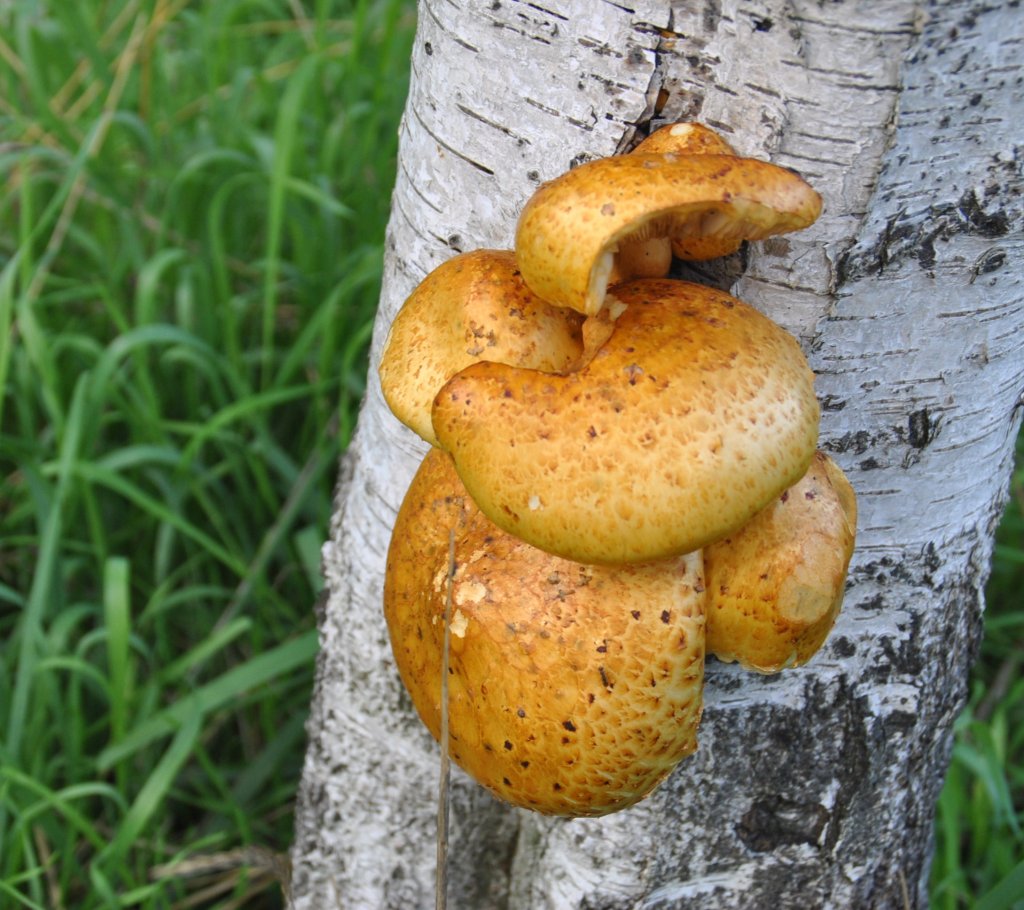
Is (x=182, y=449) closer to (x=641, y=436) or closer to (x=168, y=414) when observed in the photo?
(x=168, y=414)

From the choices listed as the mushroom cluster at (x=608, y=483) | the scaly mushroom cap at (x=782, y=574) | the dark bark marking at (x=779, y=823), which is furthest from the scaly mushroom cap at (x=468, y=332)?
the dark bark marking at (x=779, y=823)

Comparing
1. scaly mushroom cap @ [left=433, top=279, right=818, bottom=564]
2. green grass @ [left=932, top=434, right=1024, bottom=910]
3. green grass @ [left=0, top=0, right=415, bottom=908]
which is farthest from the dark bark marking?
green grass @ [left=0, top=0, right=415, bottom=908]

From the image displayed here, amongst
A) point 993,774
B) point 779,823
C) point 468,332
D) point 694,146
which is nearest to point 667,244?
point 694,146

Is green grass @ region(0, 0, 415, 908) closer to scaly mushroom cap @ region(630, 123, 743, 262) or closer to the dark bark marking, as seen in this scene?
the dark bark marking

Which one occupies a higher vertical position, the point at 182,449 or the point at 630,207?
the point at 630,207

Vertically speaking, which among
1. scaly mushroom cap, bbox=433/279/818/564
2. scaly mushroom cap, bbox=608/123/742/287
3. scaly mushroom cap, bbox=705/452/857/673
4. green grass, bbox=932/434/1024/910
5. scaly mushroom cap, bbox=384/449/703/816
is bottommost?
green grass, bbox=932/434/1024/910

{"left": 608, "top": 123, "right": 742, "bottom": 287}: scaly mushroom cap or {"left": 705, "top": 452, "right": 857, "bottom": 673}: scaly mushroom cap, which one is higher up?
{"left": 608, "top": 123, "right": 742, "bottom": 287}: scaly mushroom cap

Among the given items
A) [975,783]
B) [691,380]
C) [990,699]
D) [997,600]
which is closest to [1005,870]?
[975,783]
